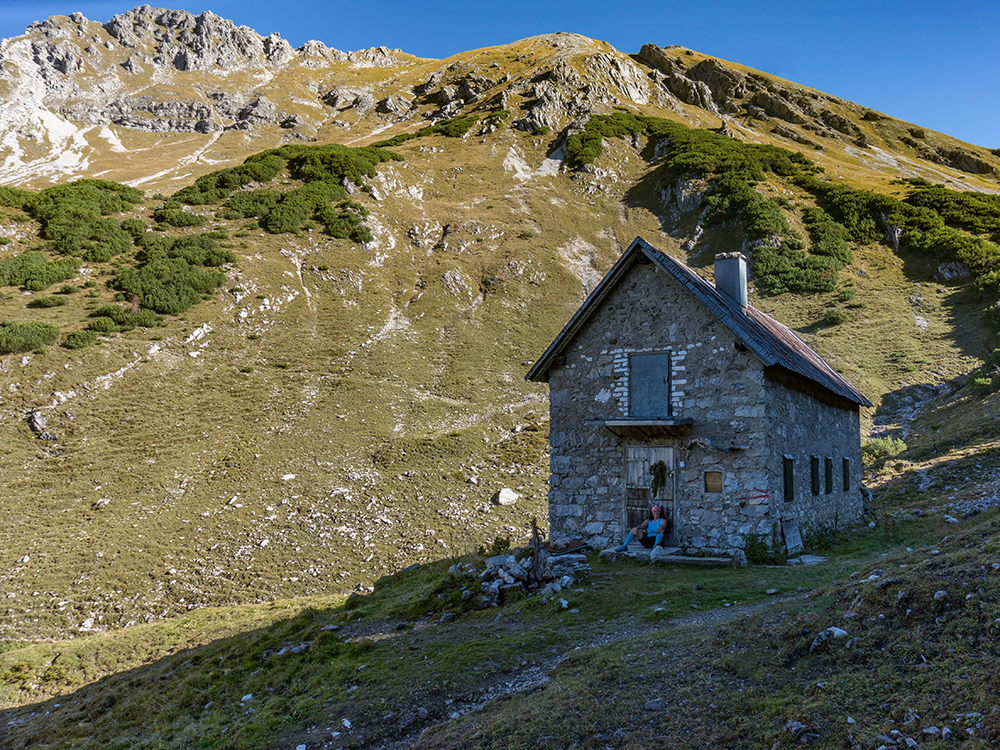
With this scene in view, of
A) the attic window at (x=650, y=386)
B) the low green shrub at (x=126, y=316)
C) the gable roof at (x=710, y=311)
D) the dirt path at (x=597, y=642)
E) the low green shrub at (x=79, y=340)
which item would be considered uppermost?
the low green shrub at (x=126, y=316)

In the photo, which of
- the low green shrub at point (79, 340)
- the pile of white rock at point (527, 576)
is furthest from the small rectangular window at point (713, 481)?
the low green shrub at point (79, 340)

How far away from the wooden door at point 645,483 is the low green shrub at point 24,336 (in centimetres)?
3589

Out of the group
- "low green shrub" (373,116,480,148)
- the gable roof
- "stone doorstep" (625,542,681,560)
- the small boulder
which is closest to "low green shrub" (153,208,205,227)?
"low green shrub" (373,116,480,148)

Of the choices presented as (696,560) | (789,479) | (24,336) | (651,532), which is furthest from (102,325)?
(789,479)

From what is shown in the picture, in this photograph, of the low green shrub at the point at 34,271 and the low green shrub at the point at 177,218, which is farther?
the low green shrub at the point at 177,218

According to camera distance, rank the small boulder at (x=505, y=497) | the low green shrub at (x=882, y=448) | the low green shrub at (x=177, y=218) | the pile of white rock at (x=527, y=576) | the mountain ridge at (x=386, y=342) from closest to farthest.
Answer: the pile of white rock at (x=527, y=576), the mountain ridge at (x=386, y=342), the small boulder at (x=505, y=497), the low green shrub at (x=882, y=448), the low green shrub at (x=177, y=218)

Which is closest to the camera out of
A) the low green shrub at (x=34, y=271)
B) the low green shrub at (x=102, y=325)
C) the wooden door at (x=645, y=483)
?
the wooden door at (x=645, y=483)

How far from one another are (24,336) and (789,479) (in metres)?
40.7

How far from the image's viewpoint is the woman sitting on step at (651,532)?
53.4ft

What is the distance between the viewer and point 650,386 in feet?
56.8

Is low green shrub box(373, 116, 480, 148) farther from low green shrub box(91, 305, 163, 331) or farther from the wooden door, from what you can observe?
the wooden door

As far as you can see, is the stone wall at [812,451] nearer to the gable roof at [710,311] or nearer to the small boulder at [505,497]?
the gable roof at [710,311]

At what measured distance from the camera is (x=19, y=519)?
2422 cm

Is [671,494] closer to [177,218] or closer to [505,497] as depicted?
[505,497]
